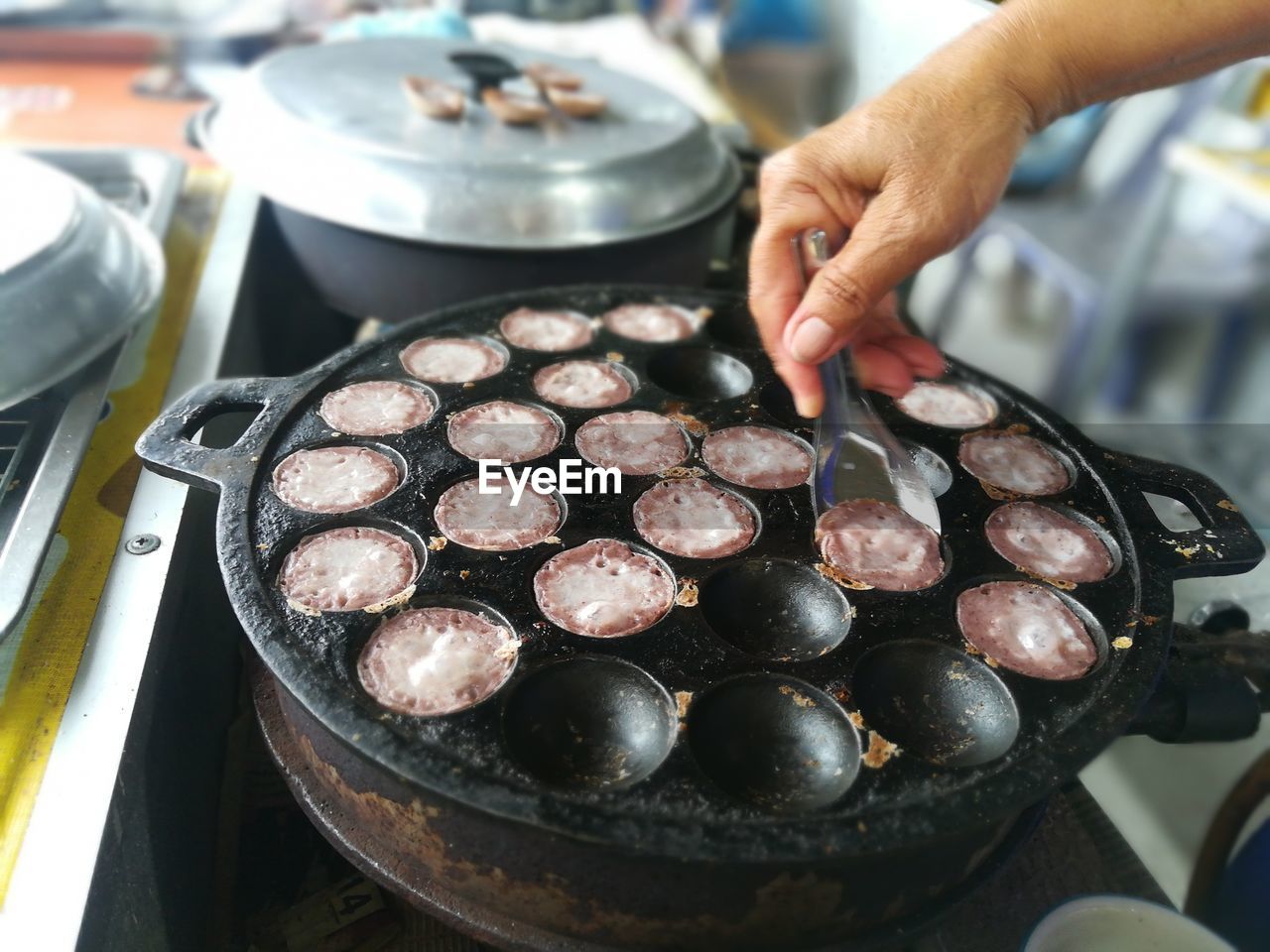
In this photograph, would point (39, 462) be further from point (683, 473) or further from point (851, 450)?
point (851, 450)

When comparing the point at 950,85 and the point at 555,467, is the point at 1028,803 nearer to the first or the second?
the point at 555,467

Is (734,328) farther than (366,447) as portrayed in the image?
Yes

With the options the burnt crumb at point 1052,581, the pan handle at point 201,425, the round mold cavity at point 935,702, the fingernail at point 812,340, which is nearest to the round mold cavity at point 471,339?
the pan handle at point 201,425

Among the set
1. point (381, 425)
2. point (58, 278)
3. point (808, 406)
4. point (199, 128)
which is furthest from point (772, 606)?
point (199, 128)

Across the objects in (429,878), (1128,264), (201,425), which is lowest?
(1128,264)

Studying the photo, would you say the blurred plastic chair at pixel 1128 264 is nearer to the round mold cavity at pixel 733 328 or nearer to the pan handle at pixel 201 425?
the round mold cavity at pixel 733 328

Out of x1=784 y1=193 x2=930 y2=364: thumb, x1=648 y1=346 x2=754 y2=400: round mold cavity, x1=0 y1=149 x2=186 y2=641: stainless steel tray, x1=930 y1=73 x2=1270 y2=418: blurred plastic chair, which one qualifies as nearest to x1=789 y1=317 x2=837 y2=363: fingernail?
x1=784 y1=193 x2=930 y2=364: thumb

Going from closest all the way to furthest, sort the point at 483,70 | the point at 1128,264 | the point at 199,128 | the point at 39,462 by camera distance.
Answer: the point at 39,462 < the point at 483,70 < the point at 199,128 < the point at 1128,264
